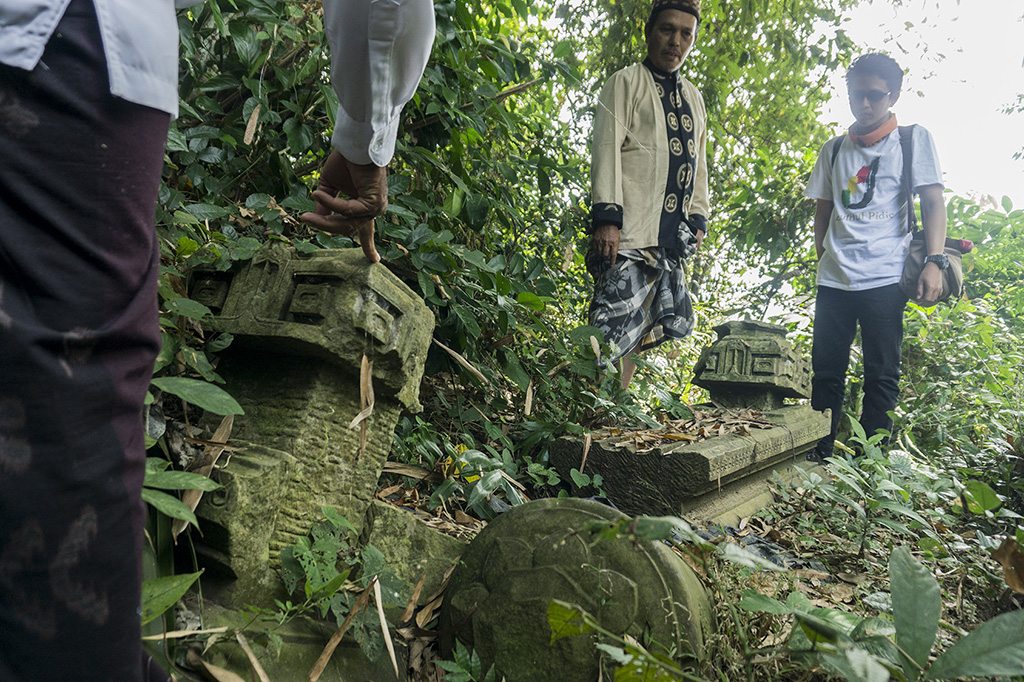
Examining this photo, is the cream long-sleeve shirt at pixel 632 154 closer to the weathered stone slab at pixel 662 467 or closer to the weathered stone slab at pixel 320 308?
the weathered stone slab at pixel 662 467

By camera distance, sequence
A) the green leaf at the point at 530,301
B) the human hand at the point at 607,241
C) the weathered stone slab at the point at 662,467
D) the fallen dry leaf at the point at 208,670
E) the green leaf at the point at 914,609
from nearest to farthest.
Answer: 1. the green leaf at the point at 914,609
2. the fallen dry leaf at the point at 208,670
3. the weathered stone slab at the point at 662,467
4. the green leaf at the point at 530,301
5. the human hand at the point at 607,241

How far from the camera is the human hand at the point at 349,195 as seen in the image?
46.2 inches

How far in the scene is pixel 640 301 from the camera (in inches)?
123

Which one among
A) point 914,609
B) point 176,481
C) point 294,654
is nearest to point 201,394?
point 176,481

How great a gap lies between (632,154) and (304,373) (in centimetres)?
226

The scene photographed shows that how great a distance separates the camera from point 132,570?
66 centimetres

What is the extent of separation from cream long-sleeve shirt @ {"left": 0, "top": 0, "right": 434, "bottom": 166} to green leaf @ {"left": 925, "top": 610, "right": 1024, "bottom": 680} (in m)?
1.15

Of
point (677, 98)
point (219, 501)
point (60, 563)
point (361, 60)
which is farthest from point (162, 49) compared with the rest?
point (677, 98)

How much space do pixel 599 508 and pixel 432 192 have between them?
4.48ft

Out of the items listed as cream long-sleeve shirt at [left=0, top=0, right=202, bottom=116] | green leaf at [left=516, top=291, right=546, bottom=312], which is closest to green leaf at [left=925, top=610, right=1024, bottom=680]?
cream long-sleeve shirt at [left=0, top=0, right=202, bottom=116]

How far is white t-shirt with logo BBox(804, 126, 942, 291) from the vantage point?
131 inches

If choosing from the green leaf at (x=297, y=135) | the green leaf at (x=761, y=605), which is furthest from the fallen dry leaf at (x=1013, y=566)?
the green leaf at (x=297, y=135)

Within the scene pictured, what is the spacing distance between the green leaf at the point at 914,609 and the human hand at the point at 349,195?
1047 millimetres

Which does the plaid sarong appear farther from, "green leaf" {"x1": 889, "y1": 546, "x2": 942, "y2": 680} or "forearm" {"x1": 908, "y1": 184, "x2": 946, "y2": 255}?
"green leaf" {"x1": 889, "y1": 546, "x2": 942, "y2": 680}
